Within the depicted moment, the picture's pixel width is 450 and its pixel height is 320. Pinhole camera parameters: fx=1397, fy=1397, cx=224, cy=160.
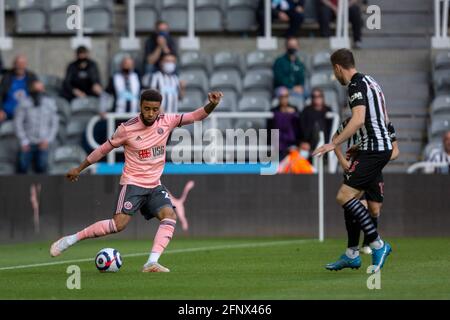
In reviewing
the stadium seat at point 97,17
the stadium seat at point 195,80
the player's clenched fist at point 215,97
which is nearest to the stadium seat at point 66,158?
the stadium seat at point 195,80

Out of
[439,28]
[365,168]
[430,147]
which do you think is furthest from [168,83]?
[365,168]

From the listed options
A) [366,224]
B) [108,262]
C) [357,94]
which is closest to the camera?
[357,94]

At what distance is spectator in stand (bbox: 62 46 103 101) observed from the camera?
24.4 m

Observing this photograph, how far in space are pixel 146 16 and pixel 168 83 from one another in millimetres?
3598

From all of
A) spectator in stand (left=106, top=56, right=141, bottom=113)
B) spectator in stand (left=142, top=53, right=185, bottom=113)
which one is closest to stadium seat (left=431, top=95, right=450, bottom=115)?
spectator in stand (left=142, top=53, right=185, bottom=113)

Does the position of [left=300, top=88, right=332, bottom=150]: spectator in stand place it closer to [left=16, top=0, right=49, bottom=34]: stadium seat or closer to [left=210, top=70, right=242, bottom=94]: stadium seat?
[left=210, top=70, right=242, bottom=94]: stadium seat

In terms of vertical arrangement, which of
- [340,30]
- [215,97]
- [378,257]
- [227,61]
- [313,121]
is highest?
[340,30]

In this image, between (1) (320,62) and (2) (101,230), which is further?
(1) (320,62)

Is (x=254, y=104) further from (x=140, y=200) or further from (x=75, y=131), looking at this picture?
(x=140, y=200)

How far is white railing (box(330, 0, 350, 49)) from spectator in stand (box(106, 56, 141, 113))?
401cm

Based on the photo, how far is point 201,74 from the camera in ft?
83.0

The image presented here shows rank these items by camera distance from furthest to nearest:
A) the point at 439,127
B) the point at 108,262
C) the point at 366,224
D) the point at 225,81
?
1. the point at 225,81
2. the point at 439,127
3. the point at 108,262
4. the point at 366,224

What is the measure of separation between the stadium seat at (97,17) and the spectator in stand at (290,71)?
3.91 metres

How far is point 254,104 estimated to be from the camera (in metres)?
24.5
